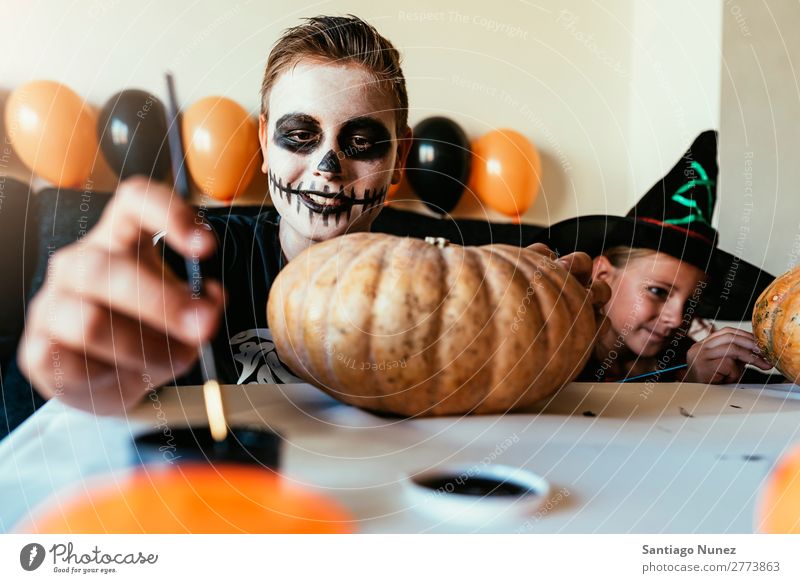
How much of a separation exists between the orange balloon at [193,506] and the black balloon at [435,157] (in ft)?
0.78

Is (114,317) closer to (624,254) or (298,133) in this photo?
(298,133)

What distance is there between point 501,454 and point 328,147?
23cm

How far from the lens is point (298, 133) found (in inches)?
18.3

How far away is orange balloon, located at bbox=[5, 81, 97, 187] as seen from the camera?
18.0 inches

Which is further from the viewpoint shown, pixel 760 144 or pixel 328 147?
pixel 760 144

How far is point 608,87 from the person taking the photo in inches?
20.7

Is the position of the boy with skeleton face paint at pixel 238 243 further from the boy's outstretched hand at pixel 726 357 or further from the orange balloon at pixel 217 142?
the boy's outstretched hand at pixel 726 357

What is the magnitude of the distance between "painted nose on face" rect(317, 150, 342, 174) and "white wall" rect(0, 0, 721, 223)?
2.3 inches

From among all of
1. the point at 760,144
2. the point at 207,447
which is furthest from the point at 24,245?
the point at 760,144

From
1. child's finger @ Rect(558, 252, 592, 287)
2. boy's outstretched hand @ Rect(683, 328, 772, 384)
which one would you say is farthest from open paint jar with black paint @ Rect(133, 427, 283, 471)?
boy's outstretched hand @ Rect(683, 328, 772, 384)

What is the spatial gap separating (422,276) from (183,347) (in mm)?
194
